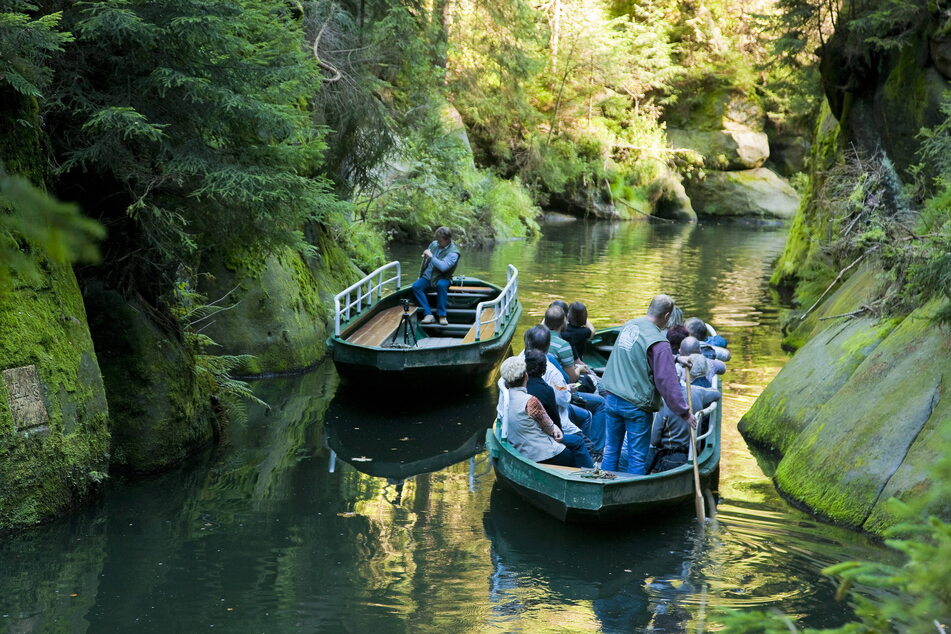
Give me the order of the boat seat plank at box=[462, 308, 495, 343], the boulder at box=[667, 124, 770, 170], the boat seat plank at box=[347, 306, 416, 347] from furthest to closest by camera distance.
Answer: the boulder at box=[667, 124, 770, 170]
the boat seat plank at box=[347, 306, 416, 347]
the boat seat plank at box=[462, 308, 495, 343]

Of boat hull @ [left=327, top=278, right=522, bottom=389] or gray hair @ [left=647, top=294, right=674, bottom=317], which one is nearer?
gray hair @ [left=647, top=294, right=674, bottom=317]

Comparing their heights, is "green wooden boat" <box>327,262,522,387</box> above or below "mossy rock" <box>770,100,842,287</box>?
below

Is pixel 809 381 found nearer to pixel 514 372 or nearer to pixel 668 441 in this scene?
pixel 668 441

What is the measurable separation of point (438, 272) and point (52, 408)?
7498 millimetres

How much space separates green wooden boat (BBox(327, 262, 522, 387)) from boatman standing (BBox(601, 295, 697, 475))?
165 inches

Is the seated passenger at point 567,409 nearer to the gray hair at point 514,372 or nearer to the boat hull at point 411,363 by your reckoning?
the gray hair at point 514,372

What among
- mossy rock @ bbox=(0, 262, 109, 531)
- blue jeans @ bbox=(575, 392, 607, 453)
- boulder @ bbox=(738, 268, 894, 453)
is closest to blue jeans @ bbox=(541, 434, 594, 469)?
blue jeans @ bbox=(575, 392, 607, 453)

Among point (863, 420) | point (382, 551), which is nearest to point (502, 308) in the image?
point (863, 420)

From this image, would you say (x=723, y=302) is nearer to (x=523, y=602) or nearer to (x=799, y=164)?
(x=523, y=602)

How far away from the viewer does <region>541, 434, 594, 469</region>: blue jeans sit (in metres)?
9.16

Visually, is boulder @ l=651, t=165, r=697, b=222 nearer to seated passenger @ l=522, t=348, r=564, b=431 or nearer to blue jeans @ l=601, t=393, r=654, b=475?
seated passenger @ l=522, t=348, r=564, b=431

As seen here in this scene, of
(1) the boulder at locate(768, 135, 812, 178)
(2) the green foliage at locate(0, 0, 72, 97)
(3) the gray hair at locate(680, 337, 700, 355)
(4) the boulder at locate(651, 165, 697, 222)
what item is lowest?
(4) the boulder at locate(651, 165, 697, 222)

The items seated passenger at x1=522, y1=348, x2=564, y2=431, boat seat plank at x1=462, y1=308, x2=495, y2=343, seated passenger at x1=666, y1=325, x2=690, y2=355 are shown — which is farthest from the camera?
boat seat plank at x1=462, y1=308, x2=495, y2=343

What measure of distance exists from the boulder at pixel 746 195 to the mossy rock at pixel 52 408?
42.1m
